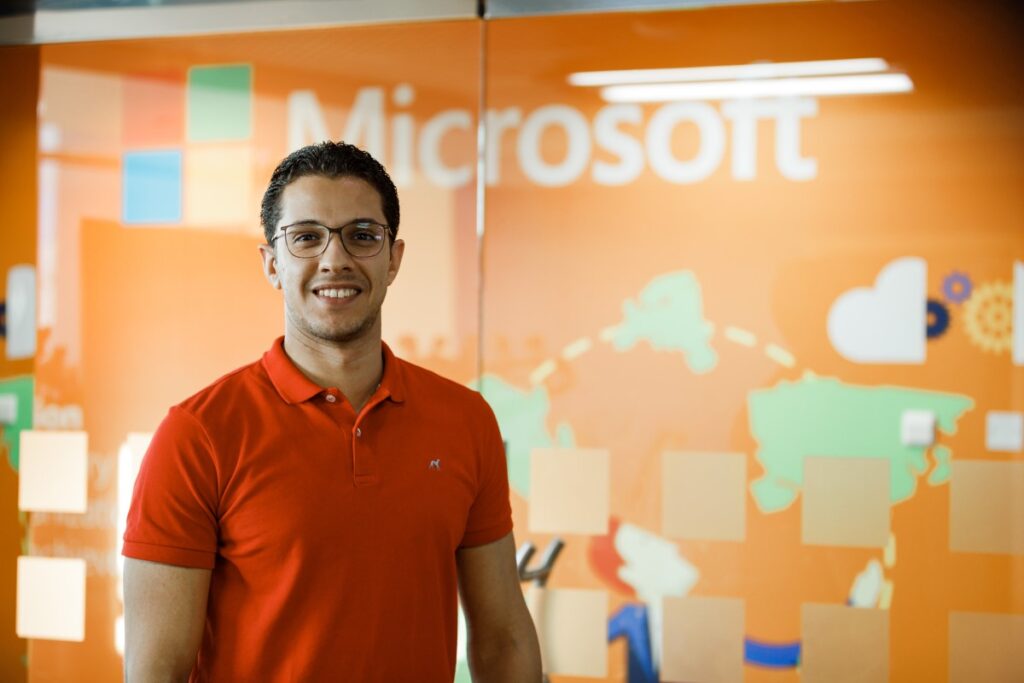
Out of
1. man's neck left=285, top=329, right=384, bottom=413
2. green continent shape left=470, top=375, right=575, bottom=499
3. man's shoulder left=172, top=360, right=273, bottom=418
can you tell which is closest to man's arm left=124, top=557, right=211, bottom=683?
man's shoulder left=172, top=360, right=273, bottom=418

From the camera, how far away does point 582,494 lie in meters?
2.75

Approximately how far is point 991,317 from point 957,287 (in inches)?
4.1

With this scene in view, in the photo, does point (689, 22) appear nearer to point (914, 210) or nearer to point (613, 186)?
point (613, 186)

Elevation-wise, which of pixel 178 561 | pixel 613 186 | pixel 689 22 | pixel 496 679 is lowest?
pixel 496 679

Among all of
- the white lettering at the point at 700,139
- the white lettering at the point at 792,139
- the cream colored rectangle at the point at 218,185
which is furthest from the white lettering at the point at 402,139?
the white lettering at the point at 792,139

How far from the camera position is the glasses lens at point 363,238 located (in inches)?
59.8

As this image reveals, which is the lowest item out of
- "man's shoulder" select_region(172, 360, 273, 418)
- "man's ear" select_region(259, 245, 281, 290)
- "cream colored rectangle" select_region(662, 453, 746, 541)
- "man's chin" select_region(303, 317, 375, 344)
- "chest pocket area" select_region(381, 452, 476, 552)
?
"cream colored rectangle" select_region(662, 453, 746, 541)

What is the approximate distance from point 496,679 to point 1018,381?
1.58 metres

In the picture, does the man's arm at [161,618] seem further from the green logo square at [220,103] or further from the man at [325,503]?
the green logo square at [220,103]

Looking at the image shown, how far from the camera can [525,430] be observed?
2787 millimetres

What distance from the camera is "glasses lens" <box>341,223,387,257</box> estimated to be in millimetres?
1520

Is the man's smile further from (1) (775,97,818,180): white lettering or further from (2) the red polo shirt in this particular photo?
(1) (775,97,818,180): white lettering

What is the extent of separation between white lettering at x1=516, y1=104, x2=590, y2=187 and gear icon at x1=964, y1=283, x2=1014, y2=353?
3.35 ft

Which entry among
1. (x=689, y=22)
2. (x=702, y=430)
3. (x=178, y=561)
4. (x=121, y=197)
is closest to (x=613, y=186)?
(x=689, y=22)
